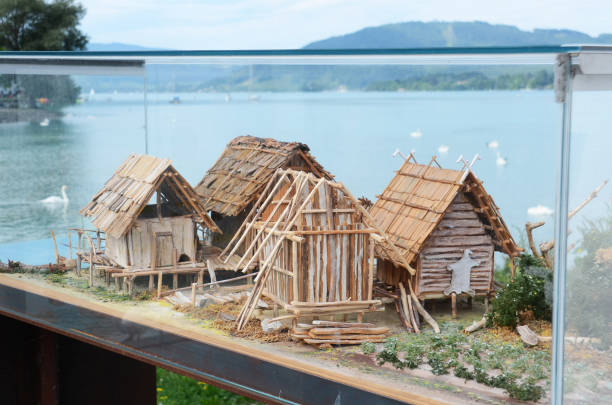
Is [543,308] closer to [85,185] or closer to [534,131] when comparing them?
[534,131]

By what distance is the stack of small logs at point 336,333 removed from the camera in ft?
11.3

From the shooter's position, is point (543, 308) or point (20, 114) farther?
point (20, 114)

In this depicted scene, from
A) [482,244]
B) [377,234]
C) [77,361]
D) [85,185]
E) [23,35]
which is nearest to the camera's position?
[482,244]

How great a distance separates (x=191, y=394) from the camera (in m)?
10.3

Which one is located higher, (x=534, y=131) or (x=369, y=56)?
(x=369, y=56)

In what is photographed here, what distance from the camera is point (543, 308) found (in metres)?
2.87

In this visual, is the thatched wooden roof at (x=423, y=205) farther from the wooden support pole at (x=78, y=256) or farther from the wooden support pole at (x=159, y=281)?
the wooden support pole at (x=78, y=256)

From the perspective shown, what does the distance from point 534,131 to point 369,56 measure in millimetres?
840

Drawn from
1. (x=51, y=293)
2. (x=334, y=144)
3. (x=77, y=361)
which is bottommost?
(x=77, y=361)


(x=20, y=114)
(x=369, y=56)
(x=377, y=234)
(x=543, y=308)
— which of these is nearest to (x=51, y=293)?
(x=20, y=114)

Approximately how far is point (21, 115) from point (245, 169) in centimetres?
248

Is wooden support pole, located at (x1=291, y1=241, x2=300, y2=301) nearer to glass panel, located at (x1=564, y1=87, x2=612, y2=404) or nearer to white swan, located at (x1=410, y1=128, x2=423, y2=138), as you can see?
white swan, located at (x1=410, y1=128, x2=423, y2=138)

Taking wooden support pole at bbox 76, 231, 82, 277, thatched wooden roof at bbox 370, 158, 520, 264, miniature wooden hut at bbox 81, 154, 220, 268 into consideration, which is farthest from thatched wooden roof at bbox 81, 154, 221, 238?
thatched wooden roof at bbox 370, 158, 520, 264

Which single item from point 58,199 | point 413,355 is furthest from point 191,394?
point 413,355
